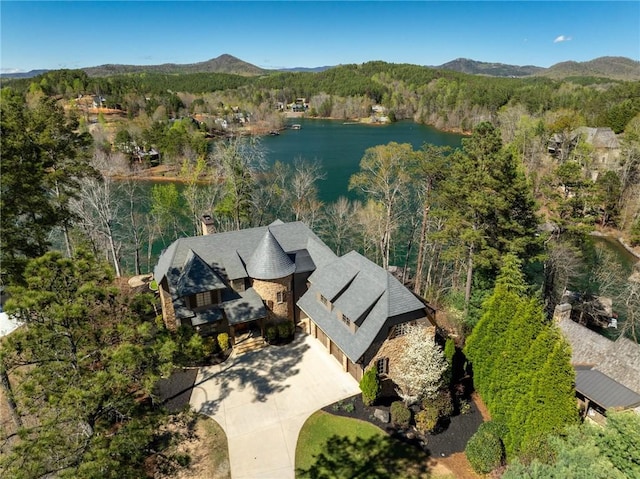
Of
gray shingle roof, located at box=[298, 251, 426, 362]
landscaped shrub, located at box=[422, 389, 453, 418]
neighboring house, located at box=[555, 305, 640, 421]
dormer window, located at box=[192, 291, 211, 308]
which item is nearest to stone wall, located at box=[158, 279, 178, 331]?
dormer window, located at box=[192, 291, 211, 308]

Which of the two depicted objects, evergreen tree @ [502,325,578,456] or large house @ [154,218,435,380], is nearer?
evergreen tree @ [502,325,578,456]

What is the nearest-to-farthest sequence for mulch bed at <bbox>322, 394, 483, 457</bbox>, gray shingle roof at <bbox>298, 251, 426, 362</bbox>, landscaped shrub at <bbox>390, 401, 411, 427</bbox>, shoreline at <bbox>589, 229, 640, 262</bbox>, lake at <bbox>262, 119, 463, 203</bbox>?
mulch bed at <bbox>322, 394, 483, 457</bbox> < landscaped shrub at <bbox>390, 401, 411, 427</bbox> < gray shingle roof at <bbox>298, 251, 426, 362</bbox> < shoreline at <bbox>589, 229, 640, 262</bbox> < lake at <bbox>262, 119, 463, 203</bbox>

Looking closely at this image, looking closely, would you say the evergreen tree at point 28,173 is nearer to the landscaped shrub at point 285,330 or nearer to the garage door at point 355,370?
the landscaped shrub at point 285,330

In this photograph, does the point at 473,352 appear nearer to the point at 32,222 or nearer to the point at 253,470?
the point at 253,470

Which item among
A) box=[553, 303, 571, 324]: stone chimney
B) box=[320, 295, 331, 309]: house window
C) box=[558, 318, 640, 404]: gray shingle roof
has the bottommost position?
box=[558, 318, 640, 404]: gray shingle roof

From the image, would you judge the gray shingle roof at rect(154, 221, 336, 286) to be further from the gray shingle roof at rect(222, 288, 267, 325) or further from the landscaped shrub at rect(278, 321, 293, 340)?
the landscaped shrub at rect(278, 321, 293, 340)

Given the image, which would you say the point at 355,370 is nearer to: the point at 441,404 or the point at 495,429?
the point at 441,404

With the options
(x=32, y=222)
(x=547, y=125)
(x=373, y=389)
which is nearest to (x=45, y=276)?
(x=32, y=222)
